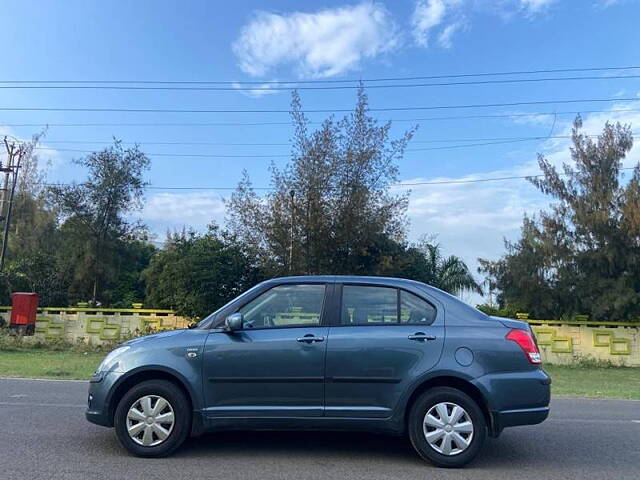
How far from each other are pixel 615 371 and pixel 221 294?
14.0m

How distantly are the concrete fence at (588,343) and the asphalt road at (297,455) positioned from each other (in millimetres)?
13290

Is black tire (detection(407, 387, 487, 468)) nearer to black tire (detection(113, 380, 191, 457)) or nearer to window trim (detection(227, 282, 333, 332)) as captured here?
window trim (detection(227, 282, 333, 332))

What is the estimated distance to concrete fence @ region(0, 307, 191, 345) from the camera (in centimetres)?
2083

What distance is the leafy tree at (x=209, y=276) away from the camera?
21719 millimetres

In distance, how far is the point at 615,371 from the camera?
19.2 meters

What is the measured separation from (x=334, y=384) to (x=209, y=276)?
16859 mm

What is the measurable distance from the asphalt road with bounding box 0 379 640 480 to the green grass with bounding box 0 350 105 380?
16.8ft

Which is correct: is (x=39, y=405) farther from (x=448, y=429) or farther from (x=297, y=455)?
(x=448, y=429)

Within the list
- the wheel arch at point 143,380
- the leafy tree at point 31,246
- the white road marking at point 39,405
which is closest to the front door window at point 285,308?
the wheel arch at point 143,380

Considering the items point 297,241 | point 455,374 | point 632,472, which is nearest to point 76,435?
point 455,374

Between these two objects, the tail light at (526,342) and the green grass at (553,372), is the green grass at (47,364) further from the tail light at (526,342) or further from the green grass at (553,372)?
the tail light at (526,342)

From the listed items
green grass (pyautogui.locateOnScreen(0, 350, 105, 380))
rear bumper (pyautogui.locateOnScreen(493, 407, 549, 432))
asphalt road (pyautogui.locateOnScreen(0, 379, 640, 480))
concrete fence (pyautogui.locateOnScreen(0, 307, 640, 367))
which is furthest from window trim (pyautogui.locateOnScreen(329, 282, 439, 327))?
concrete fence (pyautogui.locateOnScreen(0, 307, 640, 367))

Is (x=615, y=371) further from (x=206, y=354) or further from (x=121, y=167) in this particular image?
(x=121, y=167)

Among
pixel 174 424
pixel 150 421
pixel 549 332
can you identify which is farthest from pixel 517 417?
pixel 549 332
